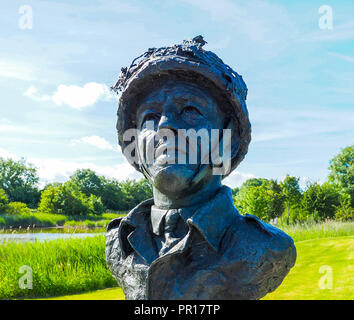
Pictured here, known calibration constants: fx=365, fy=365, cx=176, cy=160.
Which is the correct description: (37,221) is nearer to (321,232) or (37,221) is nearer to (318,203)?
(318,203)

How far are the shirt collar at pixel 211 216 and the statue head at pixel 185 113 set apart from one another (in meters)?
0.12

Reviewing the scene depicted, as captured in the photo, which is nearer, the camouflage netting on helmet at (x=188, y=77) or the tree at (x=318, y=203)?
the camouflage netting on helmet at (x=188, y=77)

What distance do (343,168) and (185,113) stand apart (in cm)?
3555

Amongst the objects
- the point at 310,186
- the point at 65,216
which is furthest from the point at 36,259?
the point at 65,216

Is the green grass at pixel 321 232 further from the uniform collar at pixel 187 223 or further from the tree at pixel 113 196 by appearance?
the tree at pixel 113 196

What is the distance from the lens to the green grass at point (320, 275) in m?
5.79

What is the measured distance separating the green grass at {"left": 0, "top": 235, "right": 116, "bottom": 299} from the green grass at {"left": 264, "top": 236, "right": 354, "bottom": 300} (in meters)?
3.85

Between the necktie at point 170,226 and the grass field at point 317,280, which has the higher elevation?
the necktie at point 170,226

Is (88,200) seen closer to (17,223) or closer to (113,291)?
(17,223)

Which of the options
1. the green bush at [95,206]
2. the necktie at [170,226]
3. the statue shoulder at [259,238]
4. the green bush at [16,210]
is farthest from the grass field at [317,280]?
the green bush at [95,206]

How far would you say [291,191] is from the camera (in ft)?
70.8

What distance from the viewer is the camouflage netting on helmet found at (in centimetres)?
228

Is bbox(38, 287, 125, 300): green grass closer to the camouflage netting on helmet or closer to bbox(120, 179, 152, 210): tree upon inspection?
the camouflage netting on helmet

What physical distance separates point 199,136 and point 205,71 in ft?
1.32
